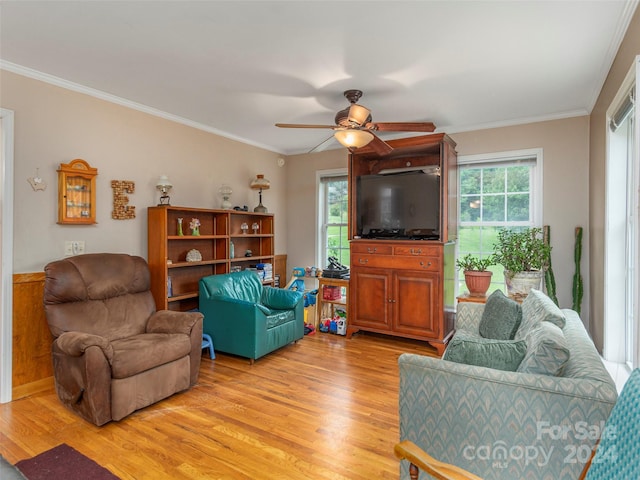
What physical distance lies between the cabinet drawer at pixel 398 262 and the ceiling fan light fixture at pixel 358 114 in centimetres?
164

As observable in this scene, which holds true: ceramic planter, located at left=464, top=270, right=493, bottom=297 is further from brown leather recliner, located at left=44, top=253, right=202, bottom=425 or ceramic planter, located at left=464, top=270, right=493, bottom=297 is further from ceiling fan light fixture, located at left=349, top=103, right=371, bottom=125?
brown leather recliner, located at left=44, top=253, right=202, bottom=425

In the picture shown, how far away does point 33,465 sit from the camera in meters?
1.93

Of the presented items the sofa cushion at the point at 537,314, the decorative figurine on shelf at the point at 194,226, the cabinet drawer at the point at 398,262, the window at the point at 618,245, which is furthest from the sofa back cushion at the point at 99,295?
the window at the point at 618,245

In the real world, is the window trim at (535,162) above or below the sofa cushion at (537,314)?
above

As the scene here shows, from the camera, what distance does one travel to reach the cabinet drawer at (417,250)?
3.76 metres

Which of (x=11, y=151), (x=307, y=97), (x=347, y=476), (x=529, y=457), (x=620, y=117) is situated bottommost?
(x=347, y=476)

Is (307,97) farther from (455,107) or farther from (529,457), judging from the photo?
(529,457)

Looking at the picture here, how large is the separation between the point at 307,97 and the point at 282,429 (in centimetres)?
279

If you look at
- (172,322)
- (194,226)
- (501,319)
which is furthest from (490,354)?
(194,226)

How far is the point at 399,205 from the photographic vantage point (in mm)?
4125

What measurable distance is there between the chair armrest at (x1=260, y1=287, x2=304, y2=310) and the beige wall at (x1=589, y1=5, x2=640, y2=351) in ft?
9.30

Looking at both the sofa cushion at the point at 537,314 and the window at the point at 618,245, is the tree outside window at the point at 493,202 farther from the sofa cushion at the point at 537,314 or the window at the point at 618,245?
the sofa cushion at the point at 537,314

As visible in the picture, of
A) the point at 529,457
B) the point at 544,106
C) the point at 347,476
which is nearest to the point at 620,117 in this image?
the point at 544,106

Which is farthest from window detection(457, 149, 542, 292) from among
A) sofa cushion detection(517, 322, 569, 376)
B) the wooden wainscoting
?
the wooden wainscoting
